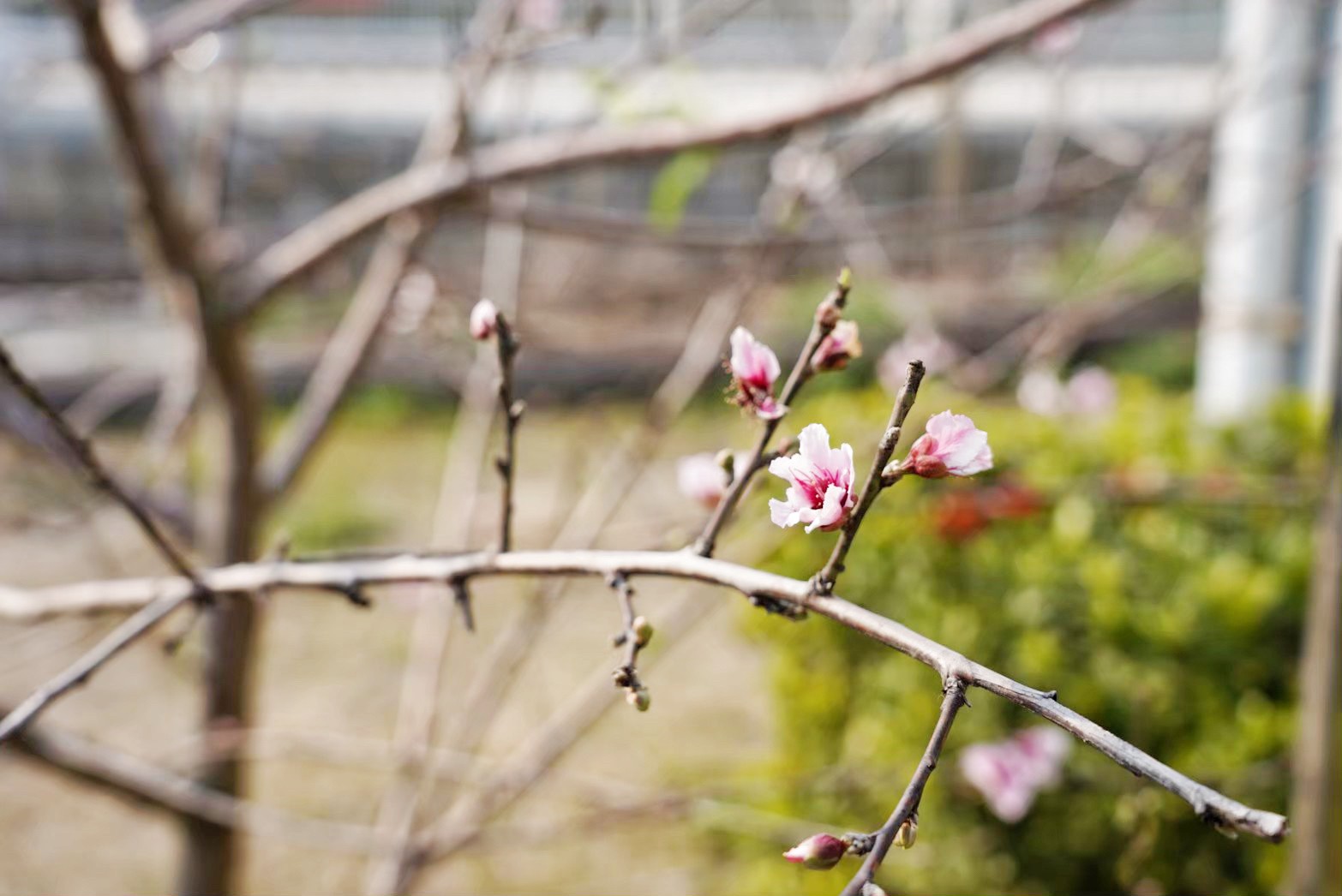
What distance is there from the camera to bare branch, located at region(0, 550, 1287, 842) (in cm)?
42

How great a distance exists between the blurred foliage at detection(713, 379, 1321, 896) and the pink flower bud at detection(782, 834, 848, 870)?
1588 millimetres

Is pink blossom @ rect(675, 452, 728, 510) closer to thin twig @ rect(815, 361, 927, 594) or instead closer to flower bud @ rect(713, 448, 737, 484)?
flower bud @ rect(713, 448, 737, 484)

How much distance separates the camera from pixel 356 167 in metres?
9.48

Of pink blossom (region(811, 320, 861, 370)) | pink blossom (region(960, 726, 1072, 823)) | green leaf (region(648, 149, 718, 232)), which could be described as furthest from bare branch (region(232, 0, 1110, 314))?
pink blossom (region(960, 726, 1072, 823))

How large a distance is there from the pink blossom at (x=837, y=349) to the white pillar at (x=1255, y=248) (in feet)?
9.20

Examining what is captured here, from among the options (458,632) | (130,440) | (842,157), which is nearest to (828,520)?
(842,157)

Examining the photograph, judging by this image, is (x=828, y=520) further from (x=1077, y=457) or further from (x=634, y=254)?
(x=634, y=254)

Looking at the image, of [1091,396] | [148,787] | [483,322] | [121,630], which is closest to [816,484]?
[483,322]

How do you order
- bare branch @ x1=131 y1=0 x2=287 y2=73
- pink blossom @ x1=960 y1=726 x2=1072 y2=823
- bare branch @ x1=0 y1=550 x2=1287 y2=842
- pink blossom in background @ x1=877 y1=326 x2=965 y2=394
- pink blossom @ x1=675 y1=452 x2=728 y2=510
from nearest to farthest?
1. bare branch @ x1=0 y1=550 x2=1287 y2=842
2. pink blossom @ x1=675 y1=452 x2=728 y2=510
3. bare branch @ x1=131 y1=0 x2=287 y2=73
4. pink blossom @ x1=960 y1=726 x2=1072 y2=823
5. pink blossom in background @ x1=877 y1=326 x2=965 y2=394

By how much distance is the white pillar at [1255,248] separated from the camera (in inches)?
127

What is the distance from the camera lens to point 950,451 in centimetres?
56

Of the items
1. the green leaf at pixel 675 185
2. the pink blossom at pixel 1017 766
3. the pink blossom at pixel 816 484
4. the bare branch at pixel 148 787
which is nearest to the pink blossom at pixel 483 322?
the pink blossom at pixel 816 484

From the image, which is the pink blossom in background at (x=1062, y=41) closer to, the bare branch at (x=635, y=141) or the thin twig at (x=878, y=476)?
the bare branch at (x=635, y=141)

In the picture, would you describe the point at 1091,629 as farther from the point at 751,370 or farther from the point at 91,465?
the point at 91,465
